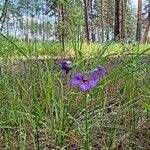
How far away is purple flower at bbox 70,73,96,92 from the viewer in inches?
42.1

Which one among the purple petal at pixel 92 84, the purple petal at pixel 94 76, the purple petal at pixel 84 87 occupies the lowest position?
the purple petal at pixel 84 87

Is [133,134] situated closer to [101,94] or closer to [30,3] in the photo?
[101,94]

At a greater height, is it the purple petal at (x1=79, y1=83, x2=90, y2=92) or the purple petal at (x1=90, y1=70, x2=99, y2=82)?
the purple petal at (x1=90, y1=70, x2=99, y2=82)

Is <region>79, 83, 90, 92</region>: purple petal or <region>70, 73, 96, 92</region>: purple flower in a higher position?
<region>70, 73, 96, 92</region>: purple flower

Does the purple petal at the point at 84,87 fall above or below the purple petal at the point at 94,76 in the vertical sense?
below

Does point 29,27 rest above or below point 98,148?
above

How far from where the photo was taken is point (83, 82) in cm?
110

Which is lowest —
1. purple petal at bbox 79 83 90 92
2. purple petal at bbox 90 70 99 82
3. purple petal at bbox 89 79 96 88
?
purple petal at bbox 79 83 90 92

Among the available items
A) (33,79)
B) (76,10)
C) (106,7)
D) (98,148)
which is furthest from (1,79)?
(106,7)

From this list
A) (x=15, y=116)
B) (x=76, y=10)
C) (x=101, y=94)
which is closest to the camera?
(x=15, y=116)

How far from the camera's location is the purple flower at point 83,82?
1068mm

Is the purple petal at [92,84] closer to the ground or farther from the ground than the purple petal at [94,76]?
closer to the ground

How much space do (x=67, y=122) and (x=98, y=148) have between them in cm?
16

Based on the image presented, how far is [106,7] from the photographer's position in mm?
61188
